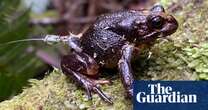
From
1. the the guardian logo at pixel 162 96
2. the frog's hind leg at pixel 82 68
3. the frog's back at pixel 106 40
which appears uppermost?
the frog's back at pixel 106 40

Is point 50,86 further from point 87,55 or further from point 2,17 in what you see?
point 2,17

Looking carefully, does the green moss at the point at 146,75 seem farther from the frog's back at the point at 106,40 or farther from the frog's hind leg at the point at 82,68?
the frog's back at the point at 106,40

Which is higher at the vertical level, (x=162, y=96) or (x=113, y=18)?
(x=113, y=18)

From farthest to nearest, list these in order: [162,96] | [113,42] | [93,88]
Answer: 1. [113,42]
2. [93,88]
3. [162,96]

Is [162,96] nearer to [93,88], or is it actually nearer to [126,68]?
[126,68]

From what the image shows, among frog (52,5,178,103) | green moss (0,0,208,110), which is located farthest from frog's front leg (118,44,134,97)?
green moss (0,0,208,110)

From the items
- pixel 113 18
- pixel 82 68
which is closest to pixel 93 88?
pixel 82 68

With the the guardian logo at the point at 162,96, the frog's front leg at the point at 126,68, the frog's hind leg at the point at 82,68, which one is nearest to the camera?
the the guardian logo at the point at 162,96

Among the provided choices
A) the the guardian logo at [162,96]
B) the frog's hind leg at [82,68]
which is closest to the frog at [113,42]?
the frog's hind leg at [82,68]

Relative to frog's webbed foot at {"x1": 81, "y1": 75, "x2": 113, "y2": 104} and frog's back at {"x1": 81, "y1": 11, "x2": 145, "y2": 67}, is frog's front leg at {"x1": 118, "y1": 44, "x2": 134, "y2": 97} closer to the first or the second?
frog's back at {"x1": 81, "y1": 11, "x2": 145, "y2": 67}
